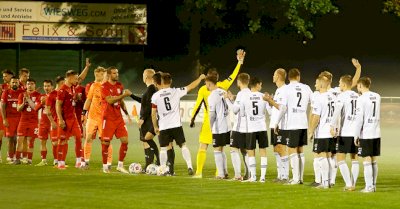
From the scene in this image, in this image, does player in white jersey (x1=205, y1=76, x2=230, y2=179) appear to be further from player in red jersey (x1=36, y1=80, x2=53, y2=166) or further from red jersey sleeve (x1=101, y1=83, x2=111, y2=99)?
player in red jersey (x1=36, y1=80, x2=53, y2=166)

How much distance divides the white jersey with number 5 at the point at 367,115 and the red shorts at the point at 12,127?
977 cm

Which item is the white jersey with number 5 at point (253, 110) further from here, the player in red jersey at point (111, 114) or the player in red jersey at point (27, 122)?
the player in red jersey at point (27, 122)

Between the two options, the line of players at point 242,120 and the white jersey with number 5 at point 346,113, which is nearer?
the white jersey with number 5 at point 346,113

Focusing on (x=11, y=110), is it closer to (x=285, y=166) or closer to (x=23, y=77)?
(x=23, y=77)

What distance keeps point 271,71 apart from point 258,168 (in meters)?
25.9

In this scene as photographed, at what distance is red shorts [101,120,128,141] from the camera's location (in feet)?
74.2

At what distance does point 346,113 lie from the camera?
19.7m

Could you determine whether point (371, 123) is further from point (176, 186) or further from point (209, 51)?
point (209, 51)

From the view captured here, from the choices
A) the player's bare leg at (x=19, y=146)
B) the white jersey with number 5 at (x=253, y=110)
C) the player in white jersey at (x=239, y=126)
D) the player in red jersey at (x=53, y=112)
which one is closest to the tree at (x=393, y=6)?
the player's bare leg at (x=19, y=146)

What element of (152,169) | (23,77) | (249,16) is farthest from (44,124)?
(249,16)

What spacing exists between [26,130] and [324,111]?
8.45 m

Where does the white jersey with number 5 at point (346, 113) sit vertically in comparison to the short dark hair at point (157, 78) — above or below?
below

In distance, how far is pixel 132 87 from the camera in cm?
5125

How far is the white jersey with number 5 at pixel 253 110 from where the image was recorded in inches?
829
